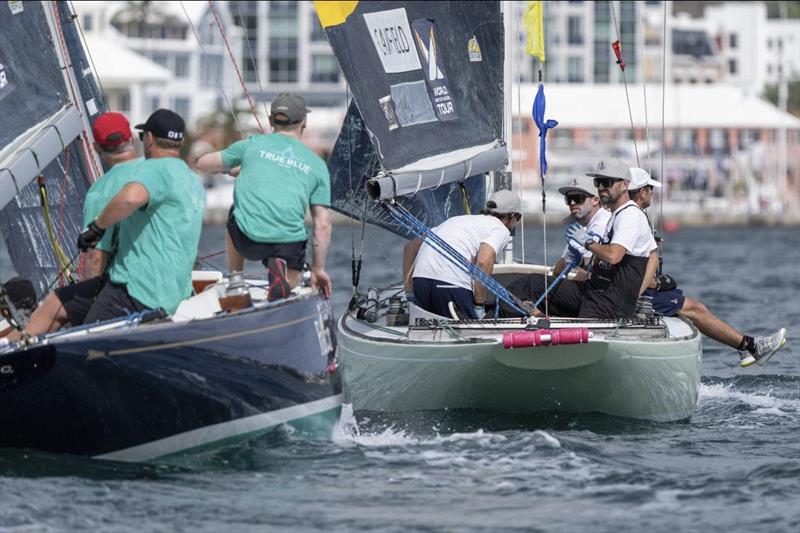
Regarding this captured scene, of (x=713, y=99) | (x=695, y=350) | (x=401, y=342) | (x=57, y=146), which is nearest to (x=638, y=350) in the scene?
(x=695, y=350)

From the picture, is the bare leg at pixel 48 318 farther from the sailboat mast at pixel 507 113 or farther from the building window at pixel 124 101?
the building window at pixel 124 101

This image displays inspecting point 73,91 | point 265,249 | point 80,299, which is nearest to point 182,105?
point 73,91

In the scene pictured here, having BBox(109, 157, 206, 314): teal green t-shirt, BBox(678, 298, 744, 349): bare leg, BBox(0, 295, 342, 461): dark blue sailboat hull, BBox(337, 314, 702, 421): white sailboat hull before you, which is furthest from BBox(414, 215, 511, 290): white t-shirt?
BBox(109, 157, 206, 314): teal green t-shirt

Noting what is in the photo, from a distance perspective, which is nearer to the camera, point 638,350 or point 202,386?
point 202,386

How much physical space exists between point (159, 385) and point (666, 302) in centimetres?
499

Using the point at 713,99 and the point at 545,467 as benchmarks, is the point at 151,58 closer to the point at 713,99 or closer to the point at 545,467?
the point at 713,99

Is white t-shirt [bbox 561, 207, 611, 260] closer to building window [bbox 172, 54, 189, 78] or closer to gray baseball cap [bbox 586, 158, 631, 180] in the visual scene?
gray baseball cap [bbox 586, 158, 631, 180]

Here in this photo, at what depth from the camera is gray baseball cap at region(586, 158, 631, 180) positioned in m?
11.8

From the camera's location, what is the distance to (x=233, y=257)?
1078 cm

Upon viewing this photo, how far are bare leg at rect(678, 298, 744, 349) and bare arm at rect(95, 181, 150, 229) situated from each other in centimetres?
533

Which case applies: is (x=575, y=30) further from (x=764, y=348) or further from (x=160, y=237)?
(x=160, y=237)

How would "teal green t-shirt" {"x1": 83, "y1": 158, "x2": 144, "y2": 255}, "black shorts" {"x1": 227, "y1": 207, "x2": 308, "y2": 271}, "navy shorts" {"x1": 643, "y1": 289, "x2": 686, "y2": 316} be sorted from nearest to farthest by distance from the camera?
1. "teal green t-shirt" {"x1": 83, "y1": 158, "x2": 144, "y2": 255}
2. "black shorts" {"x1": 227, "y1": 207, "x2": 308, "y2": 271}
3. "navy shorts" {"x1": 643, "y1": 289, "x2": 686, "y2": 316}

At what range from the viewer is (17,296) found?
1116 centimetres

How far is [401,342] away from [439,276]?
2.50 feet
